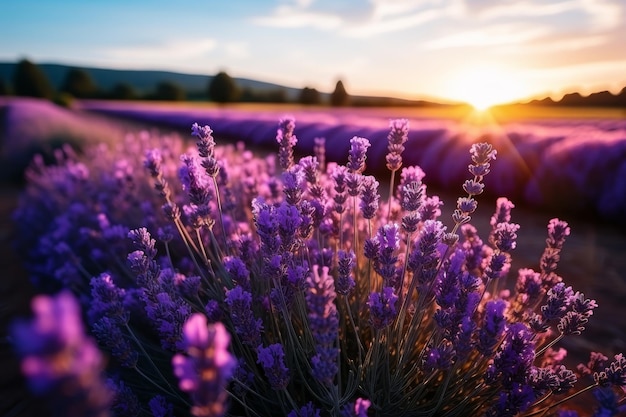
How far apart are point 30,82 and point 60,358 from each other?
53390 mm

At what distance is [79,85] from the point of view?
56.6 metres

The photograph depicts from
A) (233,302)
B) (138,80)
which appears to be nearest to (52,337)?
(233,302)

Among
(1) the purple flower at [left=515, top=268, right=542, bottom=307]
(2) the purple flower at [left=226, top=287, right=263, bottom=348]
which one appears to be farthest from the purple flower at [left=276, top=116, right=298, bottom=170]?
(1) the purple flower at [left=515, top=268, right=542, bottom=307]

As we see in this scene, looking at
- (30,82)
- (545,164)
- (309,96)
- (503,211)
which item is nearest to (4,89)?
(30,82)

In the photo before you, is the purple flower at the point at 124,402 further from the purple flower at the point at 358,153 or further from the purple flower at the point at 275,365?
the purple flower at the point at 358,153

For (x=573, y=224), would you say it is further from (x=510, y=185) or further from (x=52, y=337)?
(x=52, y=337)

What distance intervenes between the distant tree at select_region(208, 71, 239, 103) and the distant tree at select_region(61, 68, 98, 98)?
19206mm

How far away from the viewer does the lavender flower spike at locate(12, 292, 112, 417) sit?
0.41 meters

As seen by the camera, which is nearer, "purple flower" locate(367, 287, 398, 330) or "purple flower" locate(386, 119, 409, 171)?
"purple flower" locate(367, 287, 398, 330)

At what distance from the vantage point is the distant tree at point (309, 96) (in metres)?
54.2

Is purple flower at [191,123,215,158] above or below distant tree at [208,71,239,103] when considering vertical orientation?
below

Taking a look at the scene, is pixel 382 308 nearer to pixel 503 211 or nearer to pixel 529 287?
pixel 529 287

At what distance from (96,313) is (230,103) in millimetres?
51719

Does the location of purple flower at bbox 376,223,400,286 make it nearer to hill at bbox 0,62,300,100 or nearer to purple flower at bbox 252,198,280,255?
→ purple flower at bbox 252,198,280,255
